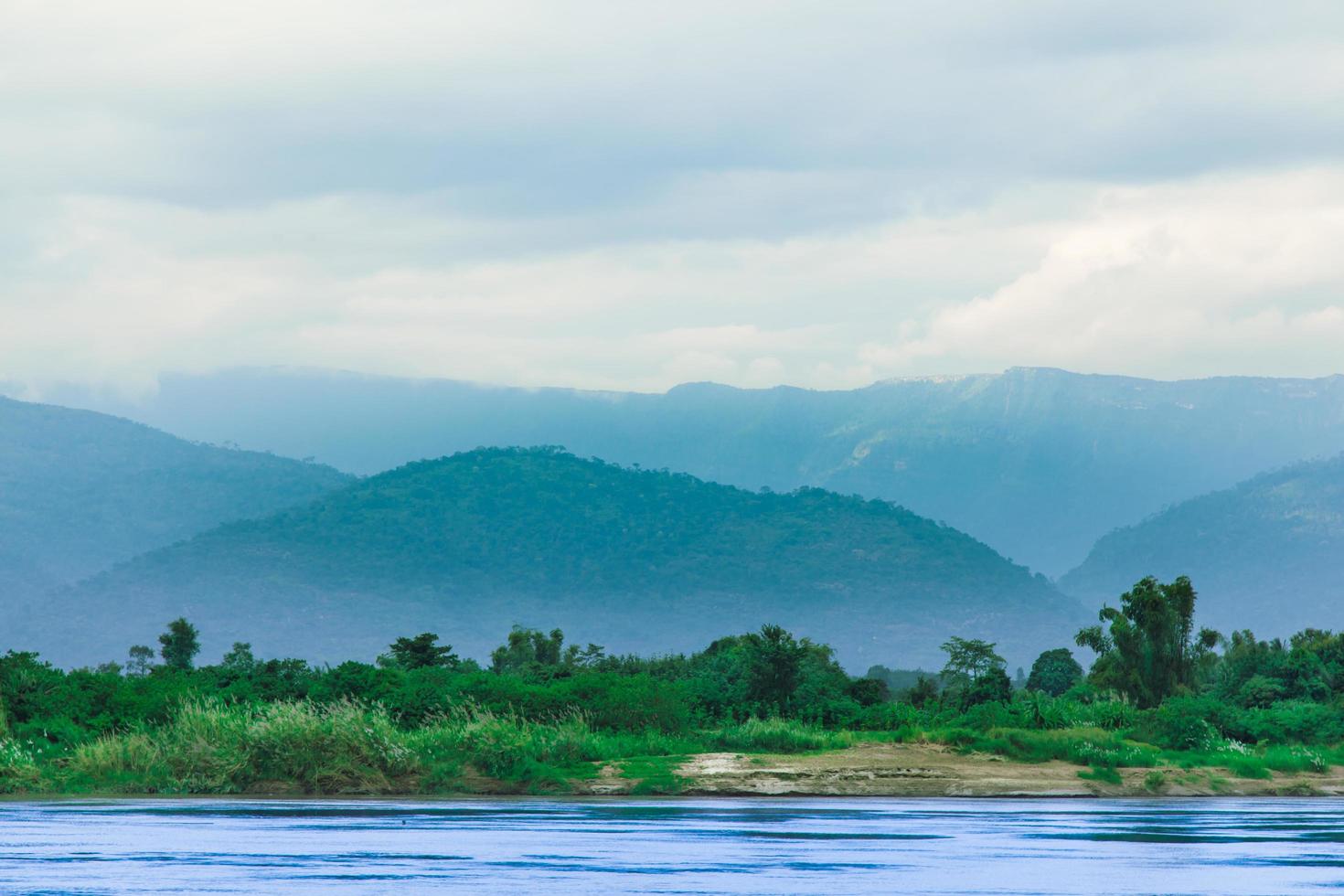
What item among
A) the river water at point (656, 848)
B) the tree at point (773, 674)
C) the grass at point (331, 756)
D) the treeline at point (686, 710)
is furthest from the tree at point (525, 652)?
the river water at point (656, 848)

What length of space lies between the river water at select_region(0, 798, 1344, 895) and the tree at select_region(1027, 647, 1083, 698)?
5403 centimetres

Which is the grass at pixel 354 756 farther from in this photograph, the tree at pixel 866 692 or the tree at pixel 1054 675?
the tree at pixel 1054 675

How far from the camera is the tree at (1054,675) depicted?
383 ft

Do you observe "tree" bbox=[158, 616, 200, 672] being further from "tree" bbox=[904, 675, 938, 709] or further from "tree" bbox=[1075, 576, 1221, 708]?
"tree" bbox=[1075, 576, 1221, 708]

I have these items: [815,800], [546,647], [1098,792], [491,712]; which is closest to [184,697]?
[491,712]

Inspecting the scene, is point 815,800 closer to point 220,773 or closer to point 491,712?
point 491,712

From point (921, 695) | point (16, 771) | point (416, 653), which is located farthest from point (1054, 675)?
point (16, 771)

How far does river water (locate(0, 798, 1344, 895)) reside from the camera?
120ft

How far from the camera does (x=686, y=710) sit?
73438 millimetres

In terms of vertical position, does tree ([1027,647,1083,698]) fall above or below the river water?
above

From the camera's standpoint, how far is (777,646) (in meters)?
81.2

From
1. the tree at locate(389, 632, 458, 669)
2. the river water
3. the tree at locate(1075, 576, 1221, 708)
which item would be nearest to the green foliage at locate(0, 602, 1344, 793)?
the tree at locate(1075, 576, 1221, 708)

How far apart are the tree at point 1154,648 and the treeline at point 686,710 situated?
9 cm

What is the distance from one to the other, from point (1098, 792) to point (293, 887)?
130ft
